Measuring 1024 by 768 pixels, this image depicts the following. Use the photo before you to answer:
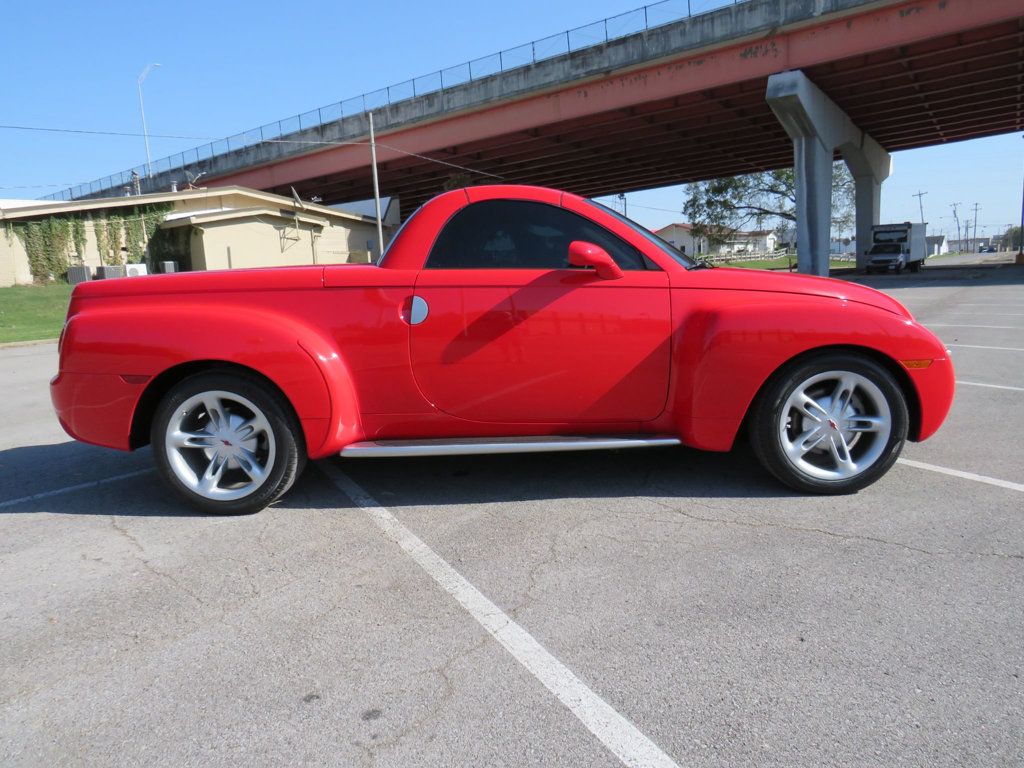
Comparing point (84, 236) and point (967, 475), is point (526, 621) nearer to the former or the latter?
point (967, 475)

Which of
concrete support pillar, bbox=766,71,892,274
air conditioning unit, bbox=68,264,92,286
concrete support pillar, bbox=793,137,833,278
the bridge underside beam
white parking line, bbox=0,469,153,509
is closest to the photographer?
white parking line, bbox=0,469,153,509

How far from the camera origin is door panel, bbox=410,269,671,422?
3.60 meters

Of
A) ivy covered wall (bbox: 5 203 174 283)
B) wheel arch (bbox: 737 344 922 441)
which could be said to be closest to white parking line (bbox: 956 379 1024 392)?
wheel arch (bbox: 737 344 922 441)

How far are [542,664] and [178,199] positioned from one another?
131 feet

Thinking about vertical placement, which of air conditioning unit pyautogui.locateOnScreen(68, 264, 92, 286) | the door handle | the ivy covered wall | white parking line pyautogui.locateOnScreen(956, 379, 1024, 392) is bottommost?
white parking line pyautogui.locateOnScreen(956, 379, 1024, 392)

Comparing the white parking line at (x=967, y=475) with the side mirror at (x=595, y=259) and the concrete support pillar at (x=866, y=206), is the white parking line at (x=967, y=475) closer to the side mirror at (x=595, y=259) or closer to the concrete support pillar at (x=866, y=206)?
the side mirror at (x=595, y=259)

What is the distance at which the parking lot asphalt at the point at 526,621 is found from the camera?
76.4 inches

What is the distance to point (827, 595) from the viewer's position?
2.66 m

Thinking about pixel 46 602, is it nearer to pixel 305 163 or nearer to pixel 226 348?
pixel 226 348

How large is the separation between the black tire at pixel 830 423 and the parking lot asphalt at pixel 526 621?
0.16 metres

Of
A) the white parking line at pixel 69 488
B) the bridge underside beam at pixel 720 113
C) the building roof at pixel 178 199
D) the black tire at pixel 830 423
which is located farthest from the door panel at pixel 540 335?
the building roof at pixel 178 199

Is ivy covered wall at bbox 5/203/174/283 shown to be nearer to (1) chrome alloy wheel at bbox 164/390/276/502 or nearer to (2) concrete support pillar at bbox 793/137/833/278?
(2) concrete support pillar at bbox 793/137/833/278

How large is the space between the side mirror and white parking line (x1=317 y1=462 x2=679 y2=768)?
159 cm

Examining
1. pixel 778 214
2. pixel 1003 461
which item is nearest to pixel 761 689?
pixel 1003 461
